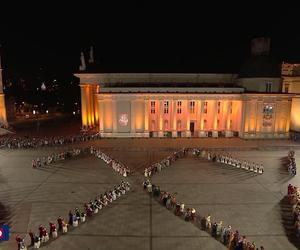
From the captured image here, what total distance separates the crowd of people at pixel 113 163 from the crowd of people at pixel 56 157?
191cm

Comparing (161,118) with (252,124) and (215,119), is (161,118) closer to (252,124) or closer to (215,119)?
(215,119)

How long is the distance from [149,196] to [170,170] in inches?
303

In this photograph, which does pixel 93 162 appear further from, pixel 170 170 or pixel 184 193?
pixel 184 193

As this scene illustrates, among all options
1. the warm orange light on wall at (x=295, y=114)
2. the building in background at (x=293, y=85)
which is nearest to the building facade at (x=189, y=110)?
the warm orange light on wall at (x=295, y=114)

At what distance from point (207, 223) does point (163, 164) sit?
47.3 feet

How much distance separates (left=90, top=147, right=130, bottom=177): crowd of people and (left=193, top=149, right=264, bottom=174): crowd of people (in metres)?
11.0

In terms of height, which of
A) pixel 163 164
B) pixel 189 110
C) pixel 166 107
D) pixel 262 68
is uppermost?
pixel 262 68

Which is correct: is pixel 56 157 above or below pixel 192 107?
below

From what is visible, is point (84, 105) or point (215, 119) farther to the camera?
point (84, 105)

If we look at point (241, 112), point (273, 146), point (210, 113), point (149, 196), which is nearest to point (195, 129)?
point (210, 113)

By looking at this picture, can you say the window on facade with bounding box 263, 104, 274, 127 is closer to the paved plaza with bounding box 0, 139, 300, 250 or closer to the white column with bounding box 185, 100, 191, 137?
the paved plaza with bounding box 0, 139, 300, 250

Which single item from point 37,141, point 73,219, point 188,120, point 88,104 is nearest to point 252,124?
point 188,120

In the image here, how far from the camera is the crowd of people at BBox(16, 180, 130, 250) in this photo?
57.5 feet

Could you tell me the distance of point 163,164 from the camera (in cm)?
3388
